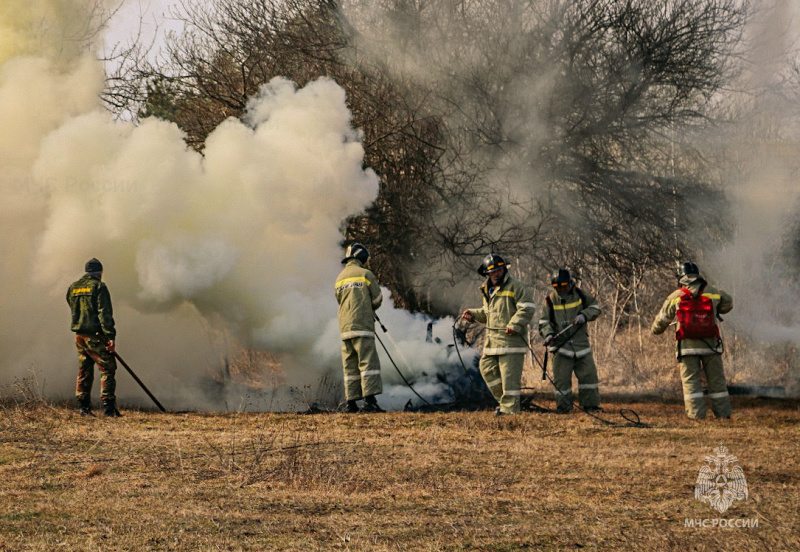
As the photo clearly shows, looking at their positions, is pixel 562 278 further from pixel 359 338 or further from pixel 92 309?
pixel 92 309

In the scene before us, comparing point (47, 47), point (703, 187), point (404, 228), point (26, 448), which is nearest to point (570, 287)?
point (404, 228)

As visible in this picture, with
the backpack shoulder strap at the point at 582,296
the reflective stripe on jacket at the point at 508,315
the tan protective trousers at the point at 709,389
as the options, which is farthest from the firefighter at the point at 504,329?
the tan protective trousers at the point at 709,389

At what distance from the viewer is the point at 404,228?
15078 millimetres

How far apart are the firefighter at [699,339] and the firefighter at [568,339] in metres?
1.17

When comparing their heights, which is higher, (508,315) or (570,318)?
(570,318)

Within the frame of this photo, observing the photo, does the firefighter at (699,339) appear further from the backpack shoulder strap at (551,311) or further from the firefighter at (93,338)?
the firefighter at (93,338)

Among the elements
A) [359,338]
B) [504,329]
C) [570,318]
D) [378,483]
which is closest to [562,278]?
[570,318]

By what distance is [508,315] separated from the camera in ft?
34.0

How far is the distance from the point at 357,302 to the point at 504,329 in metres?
1.70

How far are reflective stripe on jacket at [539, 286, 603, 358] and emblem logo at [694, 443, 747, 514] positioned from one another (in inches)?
156

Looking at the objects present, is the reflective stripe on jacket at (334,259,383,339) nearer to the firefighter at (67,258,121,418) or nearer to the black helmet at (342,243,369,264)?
the black helmet at (342,243,369,264)

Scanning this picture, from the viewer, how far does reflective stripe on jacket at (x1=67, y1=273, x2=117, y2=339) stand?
33.3 feet

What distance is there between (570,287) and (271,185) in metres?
4.47

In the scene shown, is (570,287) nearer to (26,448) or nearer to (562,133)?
(562,133)
